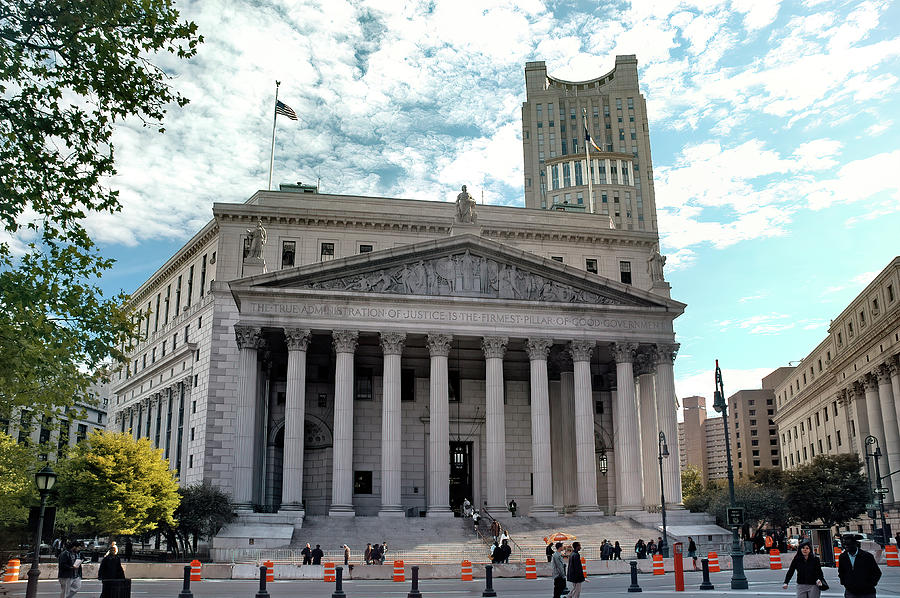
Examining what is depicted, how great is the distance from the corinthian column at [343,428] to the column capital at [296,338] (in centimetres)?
171

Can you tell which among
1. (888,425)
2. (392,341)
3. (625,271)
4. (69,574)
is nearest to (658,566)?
(392,341)

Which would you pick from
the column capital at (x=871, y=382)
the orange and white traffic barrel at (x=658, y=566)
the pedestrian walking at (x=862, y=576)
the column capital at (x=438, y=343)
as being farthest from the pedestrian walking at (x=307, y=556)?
the column capital at (x=871, y=382)

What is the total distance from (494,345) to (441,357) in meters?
3.42

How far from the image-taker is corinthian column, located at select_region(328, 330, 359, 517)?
46.7m

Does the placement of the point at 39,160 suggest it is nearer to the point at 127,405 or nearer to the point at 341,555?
the point at 341,555

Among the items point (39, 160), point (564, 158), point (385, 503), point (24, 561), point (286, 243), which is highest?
point (564, 158)

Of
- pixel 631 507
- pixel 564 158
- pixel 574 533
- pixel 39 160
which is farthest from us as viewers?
pixel 564 158

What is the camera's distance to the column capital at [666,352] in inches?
2074

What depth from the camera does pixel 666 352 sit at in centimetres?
5281

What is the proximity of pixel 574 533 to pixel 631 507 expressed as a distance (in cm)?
629

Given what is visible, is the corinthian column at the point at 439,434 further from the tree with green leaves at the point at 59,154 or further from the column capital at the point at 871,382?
the column capital at the point at 871,382

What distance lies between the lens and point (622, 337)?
52.3 m

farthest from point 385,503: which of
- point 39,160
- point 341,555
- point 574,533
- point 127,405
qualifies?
point 127,405

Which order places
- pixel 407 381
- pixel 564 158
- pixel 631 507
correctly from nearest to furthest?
1. pixel 631 507
2. pixel 407 381
3. pixel 564 158
